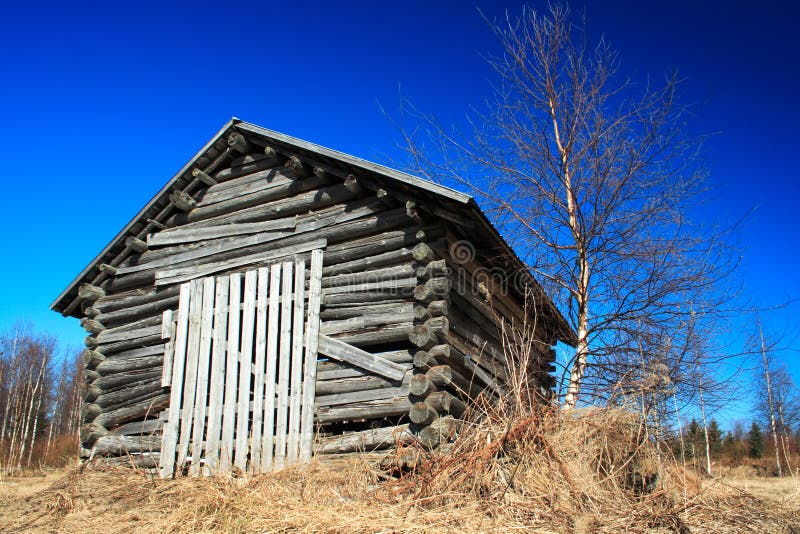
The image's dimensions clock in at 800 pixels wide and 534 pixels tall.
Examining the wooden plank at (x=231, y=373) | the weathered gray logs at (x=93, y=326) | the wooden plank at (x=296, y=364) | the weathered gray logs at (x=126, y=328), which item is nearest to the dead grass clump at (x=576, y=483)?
the wooden plank at (x=296, y=364)

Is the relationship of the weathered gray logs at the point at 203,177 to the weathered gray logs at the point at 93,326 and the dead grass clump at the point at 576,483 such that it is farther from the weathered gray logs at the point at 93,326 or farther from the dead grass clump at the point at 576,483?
the dead grass clump at the point at 576,483

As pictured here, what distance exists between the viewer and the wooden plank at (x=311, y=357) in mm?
7910

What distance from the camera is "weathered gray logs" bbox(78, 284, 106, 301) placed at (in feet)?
35.5

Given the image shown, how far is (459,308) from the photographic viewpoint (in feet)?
28.4

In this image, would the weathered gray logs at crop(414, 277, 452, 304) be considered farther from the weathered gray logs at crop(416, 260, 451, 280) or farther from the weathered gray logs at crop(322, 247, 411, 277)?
the weathered gray logs at crop(322, 247, 411, 277)

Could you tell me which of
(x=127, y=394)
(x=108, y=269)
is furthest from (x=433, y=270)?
(x=108, y=269)

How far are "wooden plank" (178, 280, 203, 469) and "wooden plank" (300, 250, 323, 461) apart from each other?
1.98 metres

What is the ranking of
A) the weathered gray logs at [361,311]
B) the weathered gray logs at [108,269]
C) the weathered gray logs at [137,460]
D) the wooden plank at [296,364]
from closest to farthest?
the wooden plank at [296,364] < the weathered gray logs at [361,311] < the weathered gray logs at [137,460] < the weathered gray logs at [108,269]

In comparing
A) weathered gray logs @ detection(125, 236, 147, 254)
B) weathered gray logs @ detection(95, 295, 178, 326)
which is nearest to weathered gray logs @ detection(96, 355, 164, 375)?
weathered gray logs @ detection(95, 295, 178, 326)

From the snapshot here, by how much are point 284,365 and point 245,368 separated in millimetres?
667

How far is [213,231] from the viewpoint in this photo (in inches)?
396

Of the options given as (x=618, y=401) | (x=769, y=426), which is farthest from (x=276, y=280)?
(x=769, y=426)

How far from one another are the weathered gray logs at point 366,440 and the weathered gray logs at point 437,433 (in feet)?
0.53

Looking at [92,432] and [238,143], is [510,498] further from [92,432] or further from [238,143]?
[92,432]
